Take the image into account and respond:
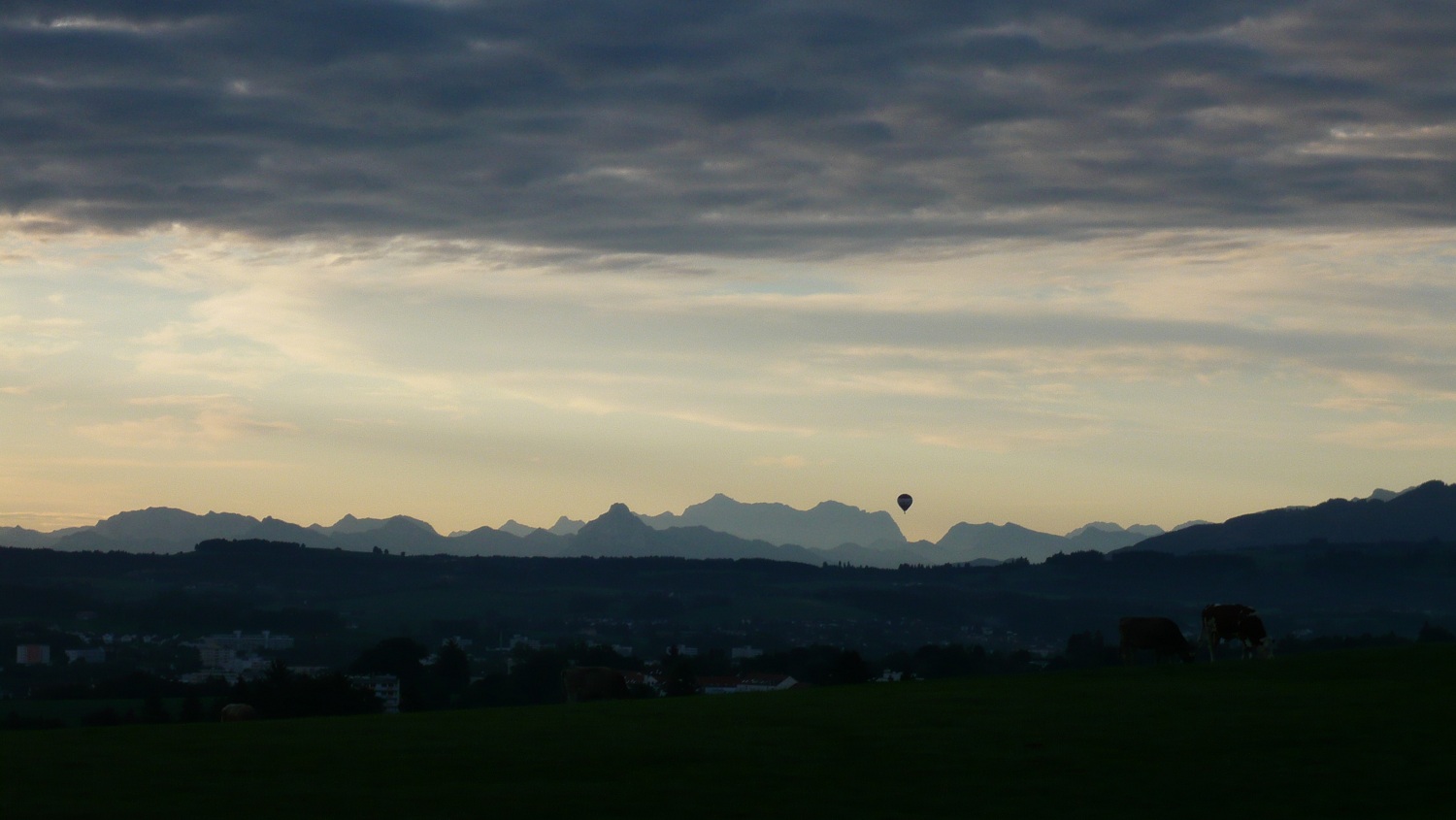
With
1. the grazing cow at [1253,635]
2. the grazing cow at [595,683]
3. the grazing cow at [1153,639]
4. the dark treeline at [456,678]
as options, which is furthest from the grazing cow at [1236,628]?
the dark treeline at [456,678]

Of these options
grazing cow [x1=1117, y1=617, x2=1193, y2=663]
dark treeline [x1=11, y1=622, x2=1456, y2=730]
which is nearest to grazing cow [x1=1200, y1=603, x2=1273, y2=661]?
grazing cow [x1=1117, y1=617, x2=1193, y2=663]

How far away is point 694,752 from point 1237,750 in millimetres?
9278

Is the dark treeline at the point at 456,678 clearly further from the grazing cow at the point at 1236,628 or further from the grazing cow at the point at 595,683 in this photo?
the grazing cow at the point at 1236,628

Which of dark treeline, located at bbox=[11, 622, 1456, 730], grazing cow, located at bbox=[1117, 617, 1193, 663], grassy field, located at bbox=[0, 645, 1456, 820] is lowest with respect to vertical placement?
dark treeline, located at bbox=[11, 622, 1456, 730]

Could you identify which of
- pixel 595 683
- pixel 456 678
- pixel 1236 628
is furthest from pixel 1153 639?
pixel 456 678

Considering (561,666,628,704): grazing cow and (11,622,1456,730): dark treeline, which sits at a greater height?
(561,666,628,704): grazing cow

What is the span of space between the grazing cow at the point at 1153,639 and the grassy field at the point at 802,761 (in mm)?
15875

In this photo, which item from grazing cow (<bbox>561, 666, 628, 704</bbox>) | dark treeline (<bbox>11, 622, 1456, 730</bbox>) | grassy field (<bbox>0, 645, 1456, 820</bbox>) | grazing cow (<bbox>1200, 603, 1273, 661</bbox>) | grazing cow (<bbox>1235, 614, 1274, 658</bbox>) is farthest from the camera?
dark treeline (<bbox>11, 622, 1456, 730</bbox>)

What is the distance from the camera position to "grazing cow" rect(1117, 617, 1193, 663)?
165 ft

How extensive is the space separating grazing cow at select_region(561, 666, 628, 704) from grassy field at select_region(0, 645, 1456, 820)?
23.3m

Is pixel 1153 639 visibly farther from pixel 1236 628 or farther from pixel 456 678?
pixel 456 678

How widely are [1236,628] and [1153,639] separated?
9.95ft

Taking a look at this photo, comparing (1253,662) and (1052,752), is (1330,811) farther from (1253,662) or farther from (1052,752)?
(1253,662)

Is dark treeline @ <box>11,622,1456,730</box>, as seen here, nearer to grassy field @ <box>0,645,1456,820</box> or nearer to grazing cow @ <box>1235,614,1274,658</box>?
grazing cow @ <box>1235,614,1274,658</box>
